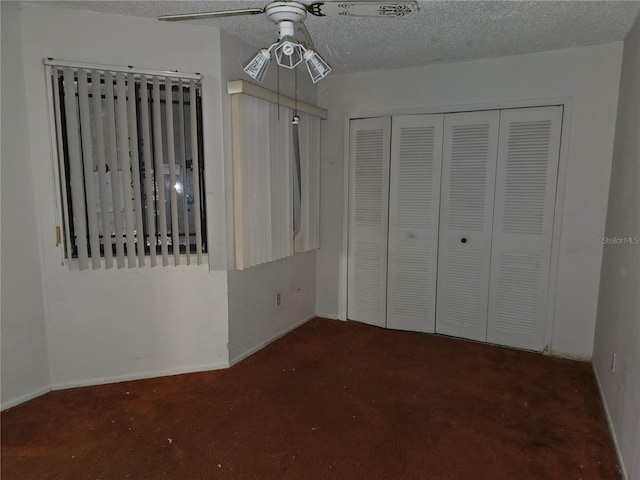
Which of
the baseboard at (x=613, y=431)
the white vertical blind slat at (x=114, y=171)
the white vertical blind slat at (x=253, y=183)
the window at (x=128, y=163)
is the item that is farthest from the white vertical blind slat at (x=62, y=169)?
the baseboard at (x=613, y=431)

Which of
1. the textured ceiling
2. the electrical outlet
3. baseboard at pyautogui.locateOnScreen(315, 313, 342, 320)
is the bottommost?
baseboard at pyautogui.locateOnScreen(315, 313, 342, 320)

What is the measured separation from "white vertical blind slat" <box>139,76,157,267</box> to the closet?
1.78 meters

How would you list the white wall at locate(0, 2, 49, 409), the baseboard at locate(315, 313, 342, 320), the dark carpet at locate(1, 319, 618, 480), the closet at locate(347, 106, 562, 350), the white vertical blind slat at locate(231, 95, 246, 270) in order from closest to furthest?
the dark carpet at locate(1, 319, 618, 480)
the white wall at locate(0, 2, 49, 409)
the white vertical blind slat at locate(231, 95, 246, 270)
the closet at locate(347, 106, 562, 350)
the baseboard at locate(315, 313, 342, 320)

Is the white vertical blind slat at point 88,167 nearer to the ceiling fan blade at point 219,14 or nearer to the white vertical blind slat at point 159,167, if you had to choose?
the white vertical blind slat at point 159,167

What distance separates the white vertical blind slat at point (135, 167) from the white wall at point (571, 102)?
1.94 meters

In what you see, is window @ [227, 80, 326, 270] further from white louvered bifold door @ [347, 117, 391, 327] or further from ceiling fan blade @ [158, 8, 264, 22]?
ceiling fan blade @ [158, 8, 264, 22]

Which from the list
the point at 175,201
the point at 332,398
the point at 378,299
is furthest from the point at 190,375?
the point at 378,299

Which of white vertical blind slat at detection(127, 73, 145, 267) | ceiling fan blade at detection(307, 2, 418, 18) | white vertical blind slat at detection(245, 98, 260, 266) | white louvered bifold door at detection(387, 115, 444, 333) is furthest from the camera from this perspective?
white louvered bifold door at detection(387, 115, 444, 333)

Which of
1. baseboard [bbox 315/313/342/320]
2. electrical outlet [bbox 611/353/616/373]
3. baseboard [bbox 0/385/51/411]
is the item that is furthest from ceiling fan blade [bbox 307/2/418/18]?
baseboard [bbox 315/313/342/320]

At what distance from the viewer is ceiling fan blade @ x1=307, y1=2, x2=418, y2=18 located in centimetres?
153

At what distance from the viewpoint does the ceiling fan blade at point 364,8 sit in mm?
1527

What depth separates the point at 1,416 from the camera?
2.29m

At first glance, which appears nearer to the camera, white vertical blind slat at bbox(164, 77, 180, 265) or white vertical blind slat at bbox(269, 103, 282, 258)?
white vertical blind slat at bbox(164, 77, 180, 265)

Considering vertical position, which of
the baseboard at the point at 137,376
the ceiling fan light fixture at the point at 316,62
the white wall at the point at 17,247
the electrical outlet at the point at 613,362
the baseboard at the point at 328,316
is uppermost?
the ceiling fan light fixture at the point at 316,62
